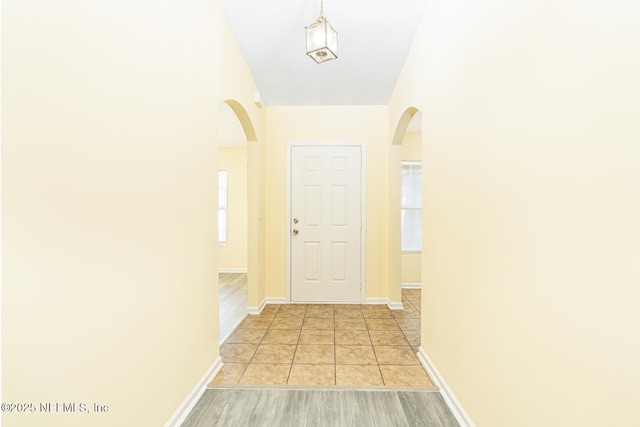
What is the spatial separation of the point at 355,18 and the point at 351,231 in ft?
7.93

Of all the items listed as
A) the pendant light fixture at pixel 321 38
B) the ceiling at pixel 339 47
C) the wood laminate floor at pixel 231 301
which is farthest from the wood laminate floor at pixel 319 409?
the ceiling at pixel 339 47

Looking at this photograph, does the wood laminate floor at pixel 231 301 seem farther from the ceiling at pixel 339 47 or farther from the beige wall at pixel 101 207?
the ceiling at pixel 339 47

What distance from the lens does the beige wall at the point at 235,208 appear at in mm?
6281

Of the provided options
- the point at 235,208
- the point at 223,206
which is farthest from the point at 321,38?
the point at 223,206

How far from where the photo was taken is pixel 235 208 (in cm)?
630

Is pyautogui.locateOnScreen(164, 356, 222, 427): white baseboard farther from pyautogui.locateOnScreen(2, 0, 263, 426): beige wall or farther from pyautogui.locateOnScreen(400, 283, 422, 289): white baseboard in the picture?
pyautogui.locateOnScreen(400, 283, 422, 289): white baseboard

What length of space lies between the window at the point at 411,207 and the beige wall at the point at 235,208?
128 inches

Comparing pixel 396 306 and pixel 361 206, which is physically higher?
pixel 361 206

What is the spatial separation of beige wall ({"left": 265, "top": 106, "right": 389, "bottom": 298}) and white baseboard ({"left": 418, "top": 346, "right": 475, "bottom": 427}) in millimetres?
1704

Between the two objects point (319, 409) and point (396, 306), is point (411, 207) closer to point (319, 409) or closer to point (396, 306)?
point (396, 306)

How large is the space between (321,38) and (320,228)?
2.38 m

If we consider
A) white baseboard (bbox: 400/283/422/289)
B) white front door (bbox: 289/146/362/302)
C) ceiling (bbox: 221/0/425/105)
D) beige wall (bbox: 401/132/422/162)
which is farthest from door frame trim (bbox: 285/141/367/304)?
beige wall (bbox: 401/132/422/162)

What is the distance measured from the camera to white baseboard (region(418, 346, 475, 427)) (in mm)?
1620

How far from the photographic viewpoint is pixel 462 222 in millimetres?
1699
